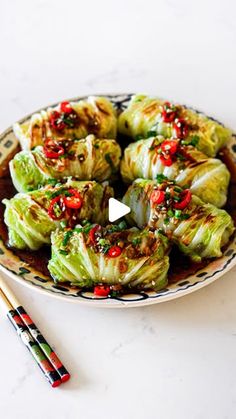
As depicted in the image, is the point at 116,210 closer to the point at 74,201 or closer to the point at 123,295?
the point at 74,201

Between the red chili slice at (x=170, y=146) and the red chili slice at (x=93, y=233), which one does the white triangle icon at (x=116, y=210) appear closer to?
the red chili slice at (x=93, y=233)

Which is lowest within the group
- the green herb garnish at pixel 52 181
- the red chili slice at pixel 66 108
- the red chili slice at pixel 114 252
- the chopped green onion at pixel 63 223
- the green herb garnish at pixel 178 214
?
the green herb garnish at pixel 178 214

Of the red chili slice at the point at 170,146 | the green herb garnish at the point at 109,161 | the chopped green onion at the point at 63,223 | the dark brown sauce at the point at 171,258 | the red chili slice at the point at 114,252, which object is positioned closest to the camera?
the red chili slice at the point at 114,252

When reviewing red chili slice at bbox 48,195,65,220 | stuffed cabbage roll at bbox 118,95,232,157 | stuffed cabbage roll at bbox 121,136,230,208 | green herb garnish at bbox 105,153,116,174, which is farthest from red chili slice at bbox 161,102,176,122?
red chili slice at bbox 48,195,65,220

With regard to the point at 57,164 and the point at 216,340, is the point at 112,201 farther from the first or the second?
the point at 216,340

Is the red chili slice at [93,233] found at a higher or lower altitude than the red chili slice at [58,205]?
lower

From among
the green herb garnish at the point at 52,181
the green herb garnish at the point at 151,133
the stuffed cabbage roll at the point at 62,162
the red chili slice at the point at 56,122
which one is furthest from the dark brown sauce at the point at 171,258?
the green herb garnish at the point at 151,133
